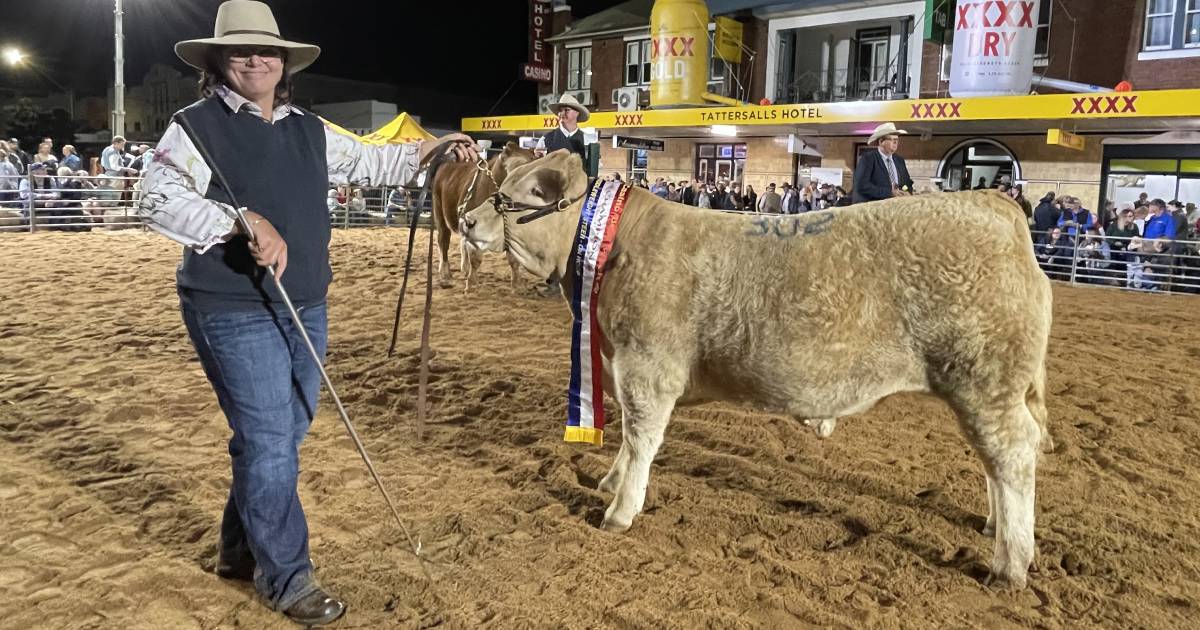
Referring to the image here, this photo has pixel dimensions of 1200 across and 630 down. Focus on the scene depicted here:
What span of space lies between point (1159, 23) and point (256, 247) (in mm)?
21004

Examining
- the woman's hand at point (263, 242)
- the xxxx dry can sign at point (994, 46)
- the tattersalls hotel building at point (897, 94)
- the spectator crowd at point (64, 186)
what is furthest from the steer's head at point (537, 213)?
the xxxx dry can sign at point (994, 46)

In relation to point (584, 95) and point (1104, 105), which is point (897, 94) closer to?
point (1104, 105)

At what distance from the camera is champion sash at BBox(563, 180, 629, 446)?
359 centimetres

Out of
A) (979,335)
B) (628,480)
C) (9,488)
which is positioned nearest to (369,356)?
(9,488)

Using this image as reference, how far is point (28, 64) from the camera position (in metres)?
42.6

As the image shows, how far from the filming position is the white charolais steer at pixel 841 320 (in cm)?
309

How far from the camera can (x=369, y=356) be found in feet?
22.2

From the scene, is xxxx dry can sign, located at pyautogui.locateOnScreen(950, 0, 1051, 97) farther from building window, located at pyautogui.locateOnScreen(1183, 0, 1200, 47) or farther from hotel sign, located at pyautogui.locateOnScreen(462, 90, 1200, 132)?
building window, located at pyautogui.locateOnScreen(1183, 0, 1200, 47)

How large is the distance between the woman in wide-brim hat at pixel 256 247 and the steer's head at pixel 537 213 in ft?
3.29

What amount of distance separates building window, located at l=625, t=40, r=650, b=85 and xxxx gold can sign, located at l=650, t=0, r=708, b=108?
4.49 meters

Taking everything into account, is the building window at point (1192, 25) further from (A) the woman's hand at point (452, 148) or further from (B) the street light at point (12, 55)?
(B) the street light at point (12, 55)

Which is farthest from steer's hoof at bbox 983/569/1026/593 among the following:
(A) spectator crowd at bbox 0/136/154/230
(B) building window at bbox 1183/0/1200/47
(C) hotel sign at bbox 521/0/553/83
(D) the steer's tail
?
(C) hotel sign at bbox 521/0/553/83

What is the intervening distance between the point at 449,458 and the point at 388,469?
1.15 ft

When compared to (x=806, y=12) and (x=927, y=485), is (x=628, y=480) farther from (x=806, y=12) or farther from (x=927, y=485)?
(x=806, y=12)
